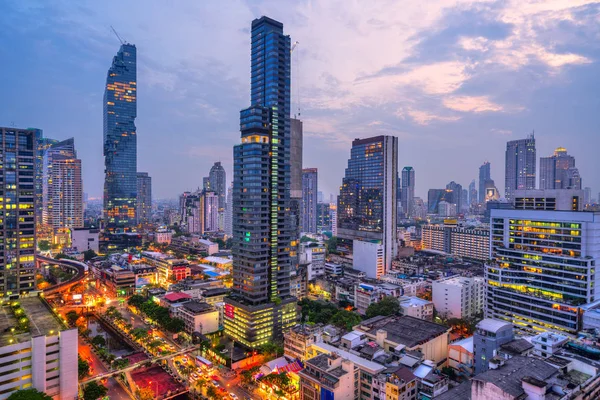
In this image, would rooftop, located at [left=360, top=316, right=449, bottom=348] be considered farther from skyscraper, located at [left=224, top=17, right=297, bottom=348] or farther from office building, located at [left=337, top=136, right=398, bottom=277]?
office building, located at [left=337, top=136, right=398, bottom=277]

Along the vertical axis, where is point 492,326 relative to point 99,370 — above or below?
above

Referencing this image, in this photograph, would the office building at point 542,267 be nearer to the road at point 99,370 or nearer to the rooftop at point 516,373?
the rooftop at point 516,373

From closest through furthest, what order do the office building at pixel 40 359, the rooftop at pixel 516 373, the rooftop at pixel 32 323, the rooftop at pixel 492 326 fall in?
the rooftop at pixel 516 373 < the office building at pixel 40 359 < the rooftop at pixel 32 323 < the rooftop at pixel 492 326

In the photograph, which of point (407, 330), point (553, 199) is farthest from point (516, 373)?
point (553, 199)

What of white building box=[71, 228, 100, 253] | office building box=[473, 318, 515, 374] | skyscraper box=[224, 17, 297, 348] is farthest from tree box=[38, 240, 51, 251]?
office building box=[473, 318, 515, 374]

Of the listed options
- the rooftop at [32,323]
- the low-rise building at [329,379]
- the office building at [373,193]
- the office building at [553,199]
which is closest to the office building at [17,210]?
the rooftop at [32,323]

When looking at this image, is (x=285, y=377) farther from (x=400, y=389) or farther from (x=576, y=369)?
(x=576, y=369)

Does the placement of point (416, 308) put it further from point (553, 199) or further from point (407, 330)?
point (553, 199)
